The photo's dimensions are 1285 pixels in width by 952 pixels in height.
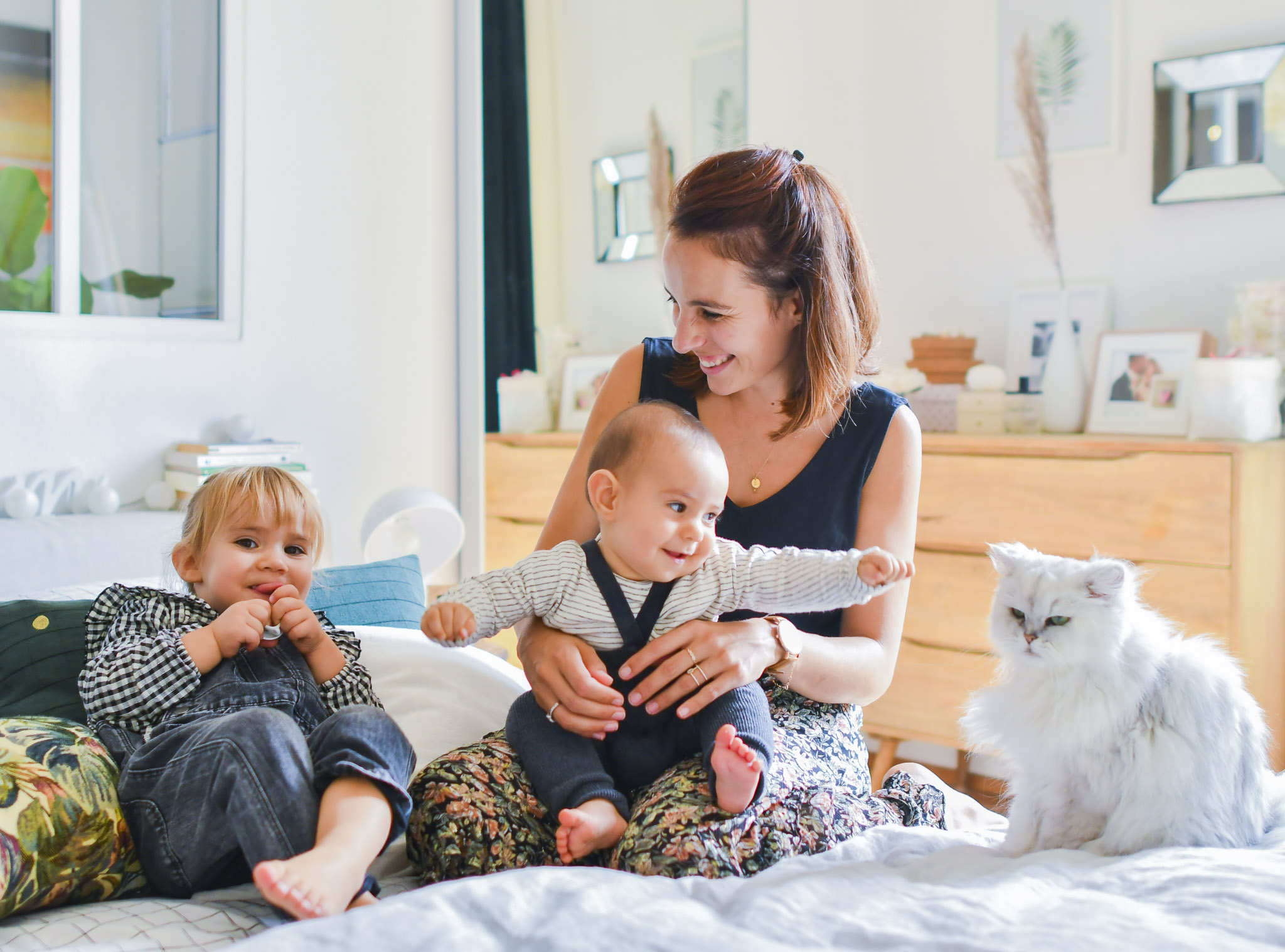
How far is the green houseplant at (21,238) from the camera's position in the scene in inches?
77.2

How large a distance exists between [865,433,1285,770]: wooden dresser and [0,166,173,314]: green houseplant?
2066 mm

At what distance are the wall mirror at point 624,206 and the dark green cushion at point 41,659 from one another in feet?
7.99

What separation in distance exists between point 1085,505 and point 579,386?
1.67 m

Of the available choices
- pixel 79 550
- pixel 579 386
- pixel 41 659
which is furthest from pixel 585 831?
pixel 579 386

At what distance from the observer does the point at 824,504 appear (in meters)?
1.51

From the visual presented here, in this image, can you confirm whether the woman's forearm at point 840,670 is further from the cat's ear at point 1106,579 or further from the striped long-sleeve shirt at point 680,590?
the cat's ear at point 1106,579

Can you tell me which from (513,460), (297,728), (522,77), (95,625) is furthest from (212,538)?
(522,77)

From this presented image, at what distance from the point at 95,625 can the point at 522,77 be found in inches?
101

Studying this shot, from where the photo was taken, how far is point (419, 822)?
1142mm

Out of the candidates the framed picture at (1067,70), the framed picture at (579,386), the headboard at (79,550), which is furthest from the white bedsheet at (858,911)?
the framed picture at (579,386)

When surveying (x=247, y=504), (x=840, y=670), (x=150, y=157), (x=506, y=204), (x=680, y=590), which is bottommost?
(x=840, y=670)

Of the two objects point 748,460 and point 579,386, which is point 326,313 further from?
point 748,460

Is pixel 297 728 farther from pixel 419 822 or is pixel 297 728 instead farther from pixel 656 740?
pixel 656 740

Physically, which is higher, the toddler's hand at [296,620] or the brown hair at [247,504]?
the brown hair at [247,504]
